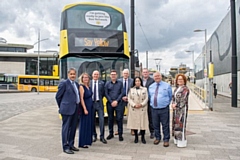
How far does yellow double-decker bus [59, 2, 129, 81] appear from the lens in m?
8.39

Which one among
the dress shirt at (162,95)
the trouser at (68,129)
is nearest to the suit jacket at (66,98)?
the trouser at (68,129)

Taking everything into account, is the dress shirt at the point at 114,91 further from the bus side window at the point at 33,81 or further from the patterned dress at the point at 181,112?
the bus side window at the point at 33,81

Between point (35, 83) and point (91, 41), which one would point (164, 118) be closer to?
point (91, 41)

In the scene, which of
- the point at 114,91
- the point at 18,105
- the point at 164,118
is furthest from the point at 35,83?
the point at 164,118

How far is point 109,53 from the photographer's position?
339 inches

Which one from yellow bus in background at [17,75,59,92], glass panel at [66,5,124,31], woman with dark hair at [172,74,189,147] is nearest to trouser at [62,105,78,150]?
woman with dark hair at [172,74,189,147]

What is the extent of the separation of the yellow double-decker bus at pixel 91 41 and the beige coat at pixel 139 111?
269cm

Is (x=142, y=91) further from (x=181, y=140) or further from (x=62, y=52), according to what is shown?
(x=62, y=52)

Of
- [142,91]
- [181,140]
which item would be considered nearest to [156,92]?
[142,91]

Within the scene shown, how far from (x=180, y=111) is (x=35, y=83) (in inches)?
1404

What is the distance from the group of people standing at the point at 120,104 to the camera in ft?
18.3

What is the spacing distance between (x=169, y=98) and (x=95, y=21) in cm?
419

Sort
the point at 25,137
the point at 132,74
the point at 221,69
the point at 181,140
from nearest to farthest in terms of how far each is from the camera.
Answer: the point at 181,140 → the point at 25,137 → the point at 132,74 → the point at 221,69

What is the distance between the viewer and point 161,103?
6090 mm
